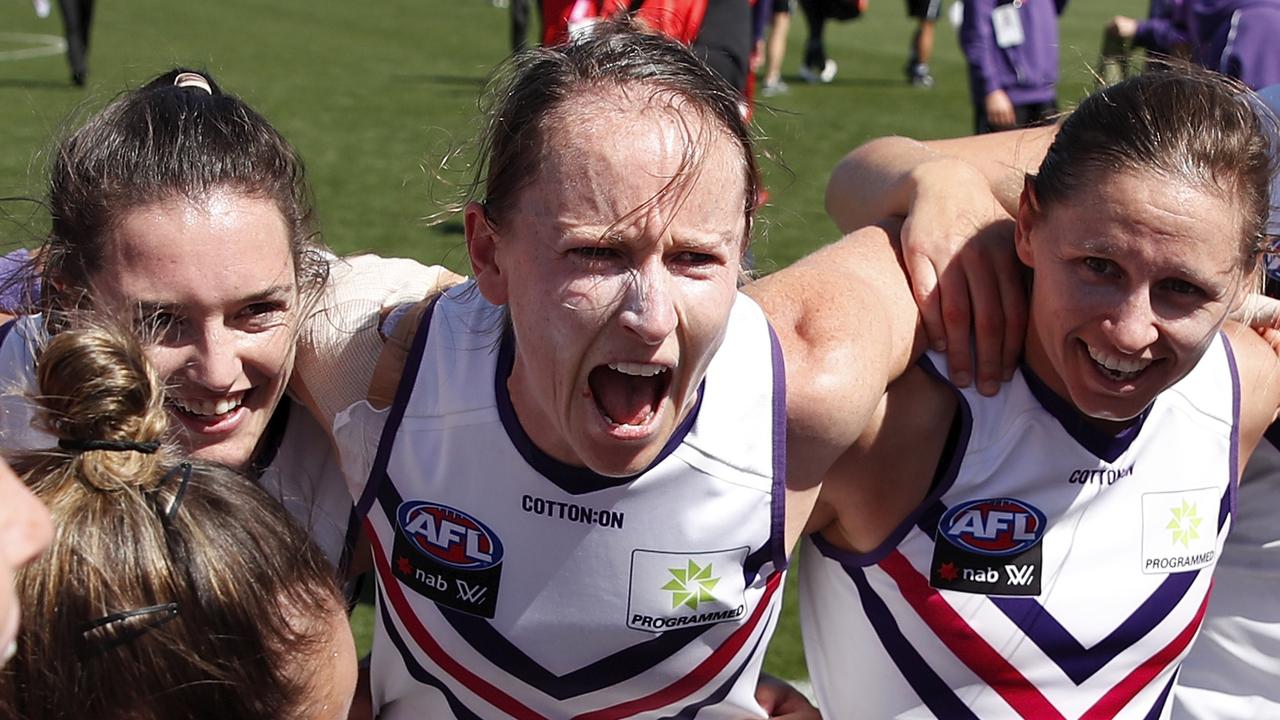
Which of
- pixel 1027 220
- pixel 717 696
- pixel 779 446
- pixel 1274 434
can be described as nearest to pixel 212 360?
pixel 779 446

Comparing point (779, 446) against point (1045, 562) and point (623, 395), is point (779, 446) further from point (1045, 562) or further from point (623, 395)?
point (1045, 562)

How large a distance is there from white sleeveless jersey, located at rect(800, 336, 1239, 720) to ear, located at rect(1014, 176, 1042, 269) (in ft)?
0.76

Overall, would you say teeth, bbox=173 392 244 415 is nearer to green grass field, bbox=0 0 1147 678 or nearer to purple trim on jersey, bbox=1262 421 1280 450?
green grass field, bbox=0 0 1147 678

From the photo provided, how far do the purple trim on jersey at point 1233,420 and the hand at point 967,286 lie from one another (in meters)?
0.43

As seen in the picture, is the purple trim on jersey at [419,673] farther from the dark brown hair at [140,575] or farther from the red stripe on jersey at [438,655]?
the dark brown hair at [140,575]

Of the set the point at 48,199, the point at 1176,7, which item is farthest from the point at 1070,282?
the point at 1176,7

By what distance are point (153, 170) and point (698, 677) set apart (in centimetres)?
125

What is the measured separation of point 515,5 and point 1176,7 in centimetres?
929

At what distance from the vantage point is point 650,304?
204 centimetres

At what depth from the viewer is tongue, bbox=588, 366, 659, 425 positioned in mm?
2178

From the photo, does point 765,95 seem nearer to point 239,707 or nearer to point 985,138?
point 985,138

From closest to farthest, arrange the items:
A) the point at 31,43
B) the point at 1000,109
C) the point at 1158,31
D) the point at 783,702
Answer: the point at 783,702, the point at 1158,31, the point at 1000,109, the point at 31,43

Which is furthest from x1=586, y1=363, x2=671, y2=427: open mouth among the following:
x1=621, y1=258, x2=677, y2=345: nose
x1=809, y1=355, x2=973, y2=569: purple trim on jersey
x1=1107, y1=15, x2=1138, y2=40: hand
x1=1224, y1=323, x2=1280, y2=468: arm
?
x1=1107, y1=15, x2=1138, y2=40: hand

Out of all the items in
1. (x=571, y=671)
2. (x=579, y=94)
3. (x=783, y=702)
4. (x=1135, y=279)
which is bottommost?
(x=783, y=702)
